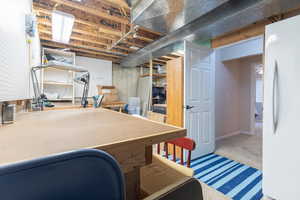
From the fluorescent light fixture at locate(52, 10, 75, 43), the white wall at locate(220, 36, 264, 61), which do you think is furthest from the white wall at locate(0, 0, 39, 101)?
the white wall at locate(220, 36, 264, 61)

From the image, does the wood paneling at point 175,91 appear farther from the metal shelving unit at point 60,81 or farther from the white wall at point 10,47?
the metal shelving unit at point 60,81

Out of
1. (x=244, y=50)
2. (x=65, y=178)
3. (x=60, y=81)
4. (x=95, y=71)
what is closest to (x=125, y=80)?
(x=95, y=71)

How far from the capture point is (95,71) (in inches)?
184

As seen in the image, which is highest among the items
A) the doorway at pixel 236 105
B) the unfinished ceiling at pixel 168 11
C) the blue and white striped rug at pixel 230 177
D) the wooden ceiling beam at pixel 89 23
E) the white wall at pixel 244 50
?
the wooden ceiling beam at pixel 89 23

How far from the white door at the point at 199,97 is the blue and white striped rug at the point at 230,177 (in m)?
0.31

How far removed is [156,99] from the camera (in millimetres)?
4691

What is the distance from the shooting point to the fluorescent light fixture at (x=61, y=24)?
202 cm

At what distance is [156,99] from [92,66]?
242cm

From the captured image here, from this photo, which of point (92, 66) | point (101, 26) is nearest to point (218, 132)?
point (101, 26)

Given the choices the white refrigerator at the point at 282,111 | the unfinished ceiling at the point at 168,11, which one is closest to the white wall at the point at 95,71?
the unfinished ceiling at the point at 168,11

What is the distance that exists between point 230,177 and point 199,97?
1381mm

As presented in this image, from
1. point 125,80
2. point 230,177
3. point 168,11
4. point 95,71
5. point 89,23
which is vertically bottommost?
point 230,177

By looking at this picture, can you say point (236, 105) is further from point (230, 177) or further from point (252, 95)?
point (230, 177)

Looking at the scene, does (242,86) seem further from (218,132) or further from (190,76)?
(190,76)
